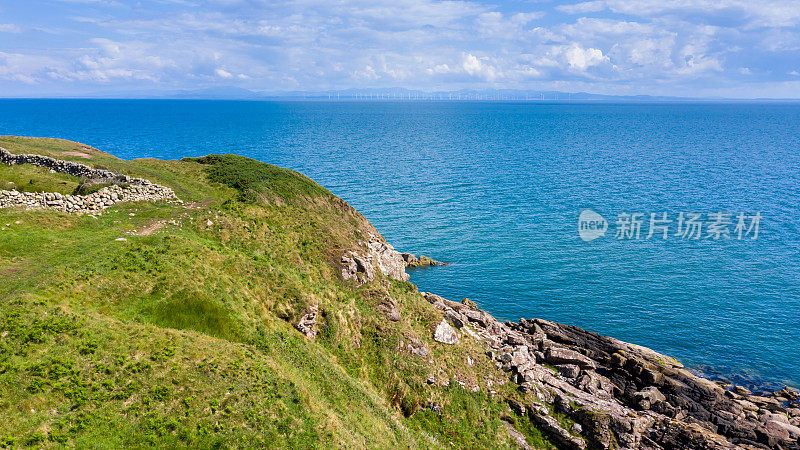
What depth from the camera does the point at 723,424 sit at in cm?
4481

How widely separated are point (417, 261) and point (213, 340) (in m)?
54.9

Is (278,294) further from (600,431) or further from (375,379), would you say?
(600,431)

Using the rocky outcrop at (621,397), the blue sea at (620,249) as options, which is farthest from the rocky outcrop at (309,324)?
the blue sea at (620,249)

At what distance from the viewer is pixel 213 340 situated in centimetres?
3362

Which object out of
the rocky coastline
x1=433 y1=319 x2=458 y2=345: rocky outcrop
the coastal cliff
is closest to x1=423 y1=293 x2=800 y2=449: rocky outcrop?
the rocky coastline

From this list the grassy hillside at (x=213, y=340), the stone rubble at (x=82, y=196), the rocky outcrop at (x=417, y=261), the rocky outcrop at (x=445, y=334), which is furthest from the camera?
the rocky outcrop at (x=417, y=261)

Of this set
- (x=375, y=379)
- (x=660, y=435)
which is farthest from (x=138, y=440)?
(x=660, y=435)

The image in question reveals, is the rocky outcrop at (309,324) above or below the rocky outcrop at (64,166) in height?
below

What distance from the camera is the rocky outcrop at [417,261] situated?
8475cm

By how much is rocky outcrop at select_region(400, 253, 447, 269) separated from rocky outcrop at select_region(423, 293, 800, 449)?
2409 centimetres

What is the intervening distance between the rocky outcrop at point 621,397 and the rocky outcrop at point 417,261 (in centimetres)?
2409

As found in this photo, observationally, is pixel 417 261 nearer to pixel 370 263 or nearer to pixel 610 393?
pixel 370 263

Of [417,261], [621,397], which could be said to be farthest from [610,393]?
[417,261]

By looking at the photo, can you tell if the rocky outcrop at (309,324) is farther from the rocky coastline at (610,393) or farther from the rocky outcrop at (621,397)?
the rocky outcrop at (621,397)
